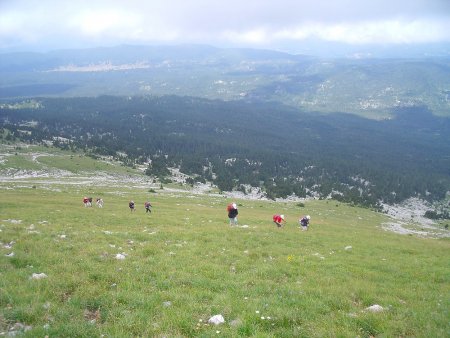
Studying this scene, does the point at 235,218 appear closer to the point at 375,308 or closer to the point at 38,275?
the point at 375,308

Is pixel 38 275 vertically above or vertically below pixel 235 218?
above

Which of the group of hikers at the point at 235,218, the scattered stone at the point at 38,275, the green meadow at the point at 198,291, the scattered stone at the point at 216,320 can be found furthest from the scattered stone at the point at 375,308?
the group of hikers at the point at 235,218

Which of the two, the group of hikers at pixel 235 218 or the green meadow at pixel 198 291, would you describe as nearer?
the green meadow at pixel 198 291

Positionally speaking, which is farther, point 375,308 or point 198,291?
point 198,291

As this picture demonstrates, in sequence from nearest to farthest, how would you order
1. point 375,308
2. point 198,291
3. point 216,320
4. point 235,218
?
1. point 216,320
2. point 375,308
3. point 198,291
4. point 235,218

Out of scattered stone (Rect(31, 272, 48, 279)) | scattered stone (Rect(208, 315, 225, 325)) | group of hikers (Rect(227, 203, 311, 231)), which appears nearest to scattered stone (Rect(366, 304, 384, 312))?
scattered stone (Rect(208, 315, 225, 325))

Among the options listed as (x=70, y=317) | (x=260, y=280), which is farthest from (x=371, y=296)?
(x=70, y=317)

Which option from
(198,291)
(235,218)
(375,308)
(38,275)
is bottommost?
(235,218)

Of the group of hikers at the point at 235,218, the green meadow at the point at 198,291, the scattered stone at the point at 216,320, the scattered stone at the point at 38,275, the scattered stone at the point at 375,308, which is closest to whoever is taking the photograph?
the green meadow at the point at 198,291

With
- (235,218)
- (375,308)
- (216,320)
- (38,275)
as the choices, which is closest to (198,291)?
(216,320)

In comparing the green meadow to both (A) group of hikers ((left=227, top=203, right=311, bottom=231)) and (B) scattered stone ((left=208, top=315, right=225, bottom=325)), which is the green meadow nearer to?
(B) scattered stone ((left=208, top=315, right=225, bottom=325))

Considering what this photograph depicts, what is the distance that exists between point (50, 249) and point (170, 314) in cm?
945

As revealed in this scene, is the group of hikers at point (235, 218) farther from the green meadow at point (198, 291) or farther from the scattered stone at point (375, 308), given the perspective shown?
the scattered stone at point (375, 308)

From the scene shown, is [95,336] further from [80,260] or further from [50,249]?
[50,249]
